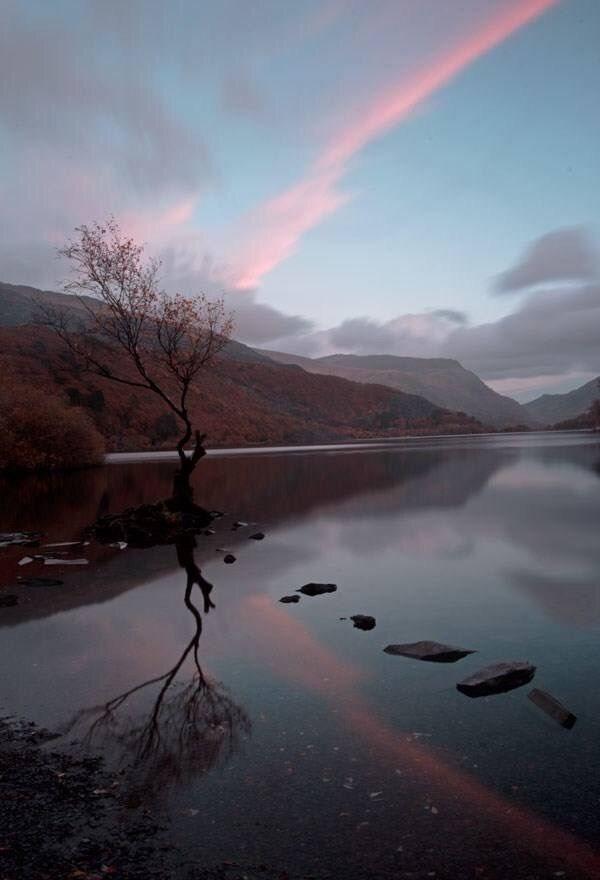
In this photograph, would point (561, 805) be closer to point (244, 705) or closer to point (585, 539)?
point (244, 705)

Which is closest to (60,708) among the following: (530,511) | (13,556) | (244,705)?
(244,705)

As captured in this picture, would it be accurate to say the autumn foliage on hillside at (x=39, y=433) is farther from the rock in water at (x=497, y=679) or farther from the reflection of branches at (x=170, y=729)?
the rock in water at (x=497, y=679)

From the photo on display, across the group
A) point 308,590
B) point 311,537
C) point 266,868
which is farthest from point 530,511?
point 266,868

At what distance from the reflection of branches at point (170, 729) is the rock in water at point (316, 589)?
21.7 ft

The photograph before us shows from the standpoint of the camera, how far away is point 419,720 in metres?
9.72

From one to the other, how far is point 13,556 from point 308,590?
12746mm

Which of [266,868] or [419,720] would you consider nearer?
[266,868]

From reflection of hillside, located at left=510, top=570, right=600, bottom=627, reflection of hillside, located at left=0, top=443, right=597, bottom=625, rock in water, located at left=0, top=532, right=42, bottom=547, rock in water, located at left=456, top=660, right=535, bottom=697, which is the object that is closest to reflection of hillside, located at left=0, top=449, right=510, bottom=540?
reflection of hillside, located at left=0, top=443, right=597, bottom=625

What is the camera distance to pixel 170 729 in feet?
31.0

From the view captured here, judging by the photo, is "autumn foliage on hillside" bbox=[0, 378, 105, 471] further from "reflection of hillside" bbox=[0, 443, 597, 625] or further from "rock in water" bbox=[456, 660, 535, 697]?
"rock in water" bbox=[456, 660, 535, 697]

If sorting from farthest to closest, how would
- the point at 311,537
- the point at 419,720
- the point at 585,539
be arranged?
the point at 311,537
the point at 585,539
the point at 419,720

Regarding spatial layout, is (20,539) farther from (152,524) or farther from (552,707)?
(552,707)

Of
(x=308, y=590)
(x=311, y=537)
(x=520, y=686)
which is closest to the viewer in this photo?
(x=520, y=686)

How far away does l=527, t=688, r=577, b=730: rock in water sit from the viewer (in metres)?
9.45
